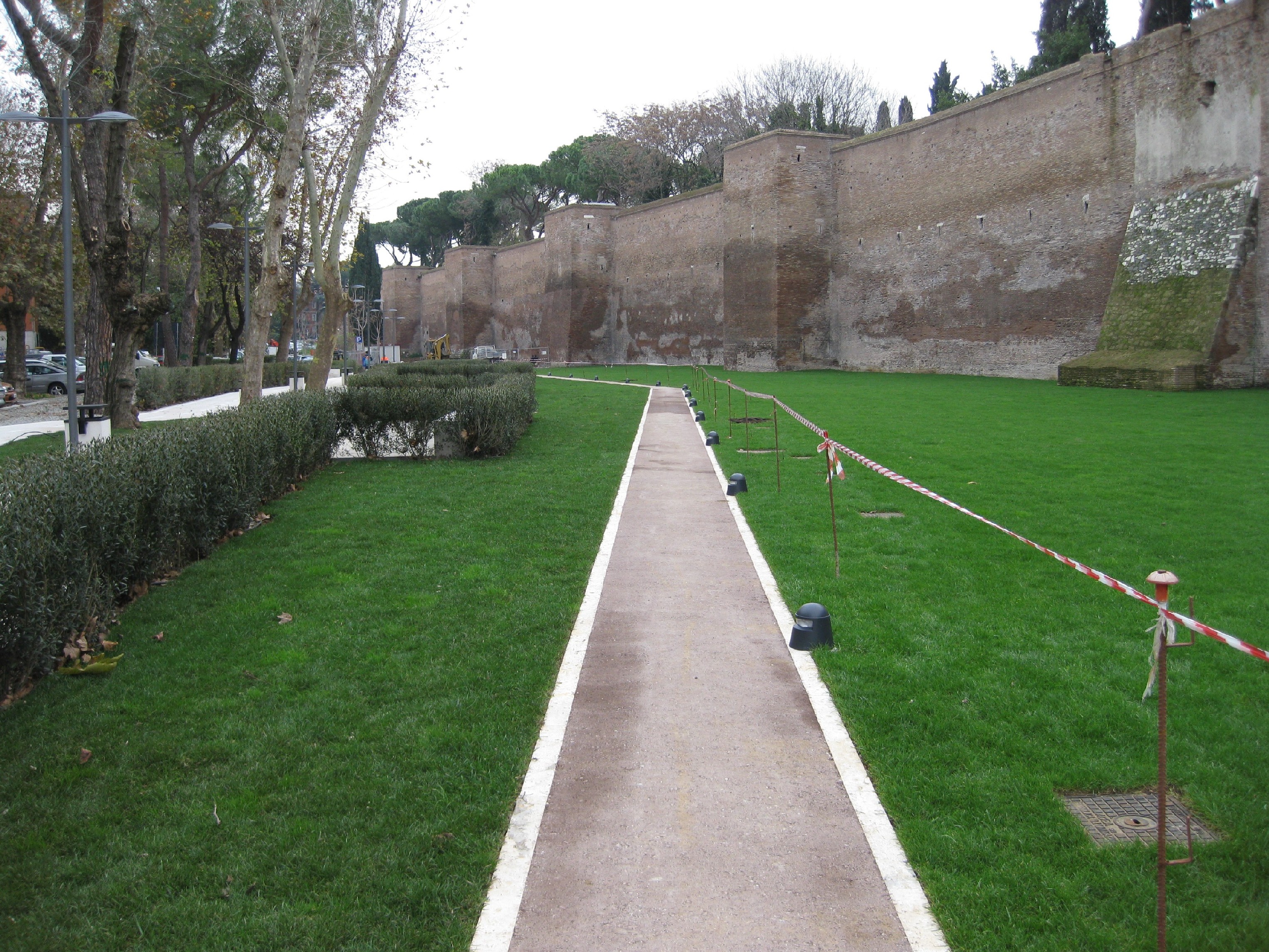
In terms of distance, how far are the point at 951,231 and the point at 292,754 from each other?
27.8 meters

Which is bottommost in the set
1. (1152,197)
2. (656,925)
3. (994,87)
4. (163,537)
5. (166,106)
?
(656,925)

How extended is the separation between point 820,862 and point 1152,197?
23270mm

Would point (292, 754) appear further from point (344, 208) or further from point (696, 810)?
point (344, 208)

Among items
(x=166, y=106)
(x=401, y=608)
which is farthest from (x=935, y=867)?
(x=166, y=106)

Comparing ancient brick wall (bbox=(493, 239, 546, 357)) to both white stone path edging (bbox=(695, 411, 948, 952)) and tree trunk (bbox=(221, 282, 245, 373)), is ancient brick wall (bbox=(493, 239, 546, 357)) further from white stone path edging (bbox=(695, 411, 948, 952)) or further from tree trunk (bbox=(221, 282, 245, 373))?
white stone path edging (bbox=(695, 411, 948, 952))

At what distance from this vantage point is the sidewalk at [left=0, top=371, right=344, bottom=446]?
15.7 m

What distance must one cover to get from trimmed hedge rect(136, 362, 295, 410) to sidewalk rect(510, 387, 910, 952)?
1522cm

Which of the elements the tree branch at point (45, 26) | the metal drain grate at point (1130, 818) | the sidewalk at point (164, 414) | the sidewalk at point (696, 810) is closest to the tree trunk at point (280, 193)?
the sidewalk at point (164, 414)

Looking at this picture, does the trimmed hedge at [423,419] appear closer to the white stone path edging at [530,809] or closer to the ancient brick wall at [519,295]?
the white stone path edging at [530,809]

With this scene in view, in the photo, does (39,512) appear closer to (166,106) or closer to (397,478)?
(397,478)

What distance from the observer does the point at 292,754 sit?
372 centimetres

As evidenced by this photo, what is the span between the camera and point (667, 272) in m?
41.2

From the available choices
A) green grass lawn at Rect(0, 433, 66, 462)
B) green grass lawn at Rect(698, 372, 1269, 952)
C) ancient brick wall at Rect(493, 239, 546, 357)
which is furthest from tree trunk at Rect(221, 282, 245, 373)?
green grass lawn at Rect(698, 372, 1269, 952)

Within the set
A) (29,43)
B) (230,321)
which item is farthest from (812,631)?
(230,321)
